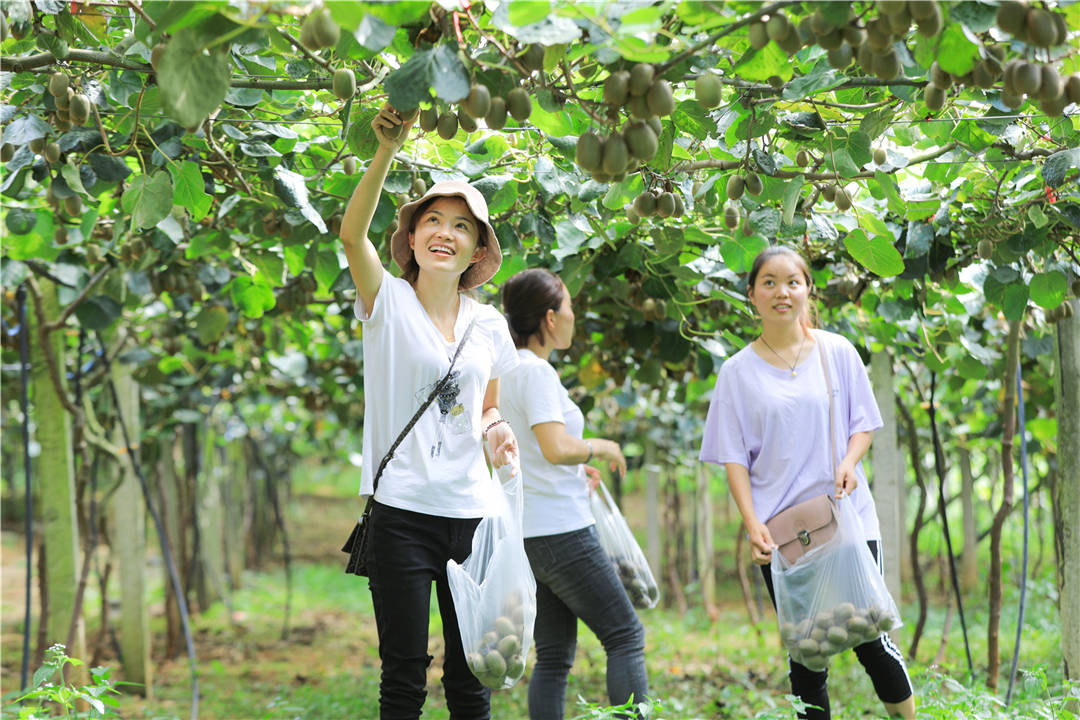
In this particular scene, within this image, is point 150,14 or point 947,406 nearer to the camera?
point 150,14

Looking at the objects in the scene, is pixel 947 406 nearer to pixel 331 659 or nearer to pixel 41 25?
pixel 331 659

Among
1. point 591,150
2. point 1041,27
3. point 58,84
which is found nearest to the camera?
point 1041,27

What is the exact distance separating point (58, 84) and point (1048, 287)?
246cm

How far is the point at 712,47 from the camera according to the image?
1454mm

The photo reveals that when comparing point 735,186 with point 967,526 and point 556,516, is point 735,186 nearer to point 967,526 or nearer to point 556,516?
point 556,516

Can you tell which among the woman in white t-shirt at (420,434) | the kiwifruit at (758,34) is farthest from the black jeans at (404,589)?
the kiwifruit at (758,34)

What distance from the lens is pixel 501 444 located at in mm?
1998

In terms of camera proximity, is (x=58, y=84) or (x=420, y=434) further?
(x=420, y=434)

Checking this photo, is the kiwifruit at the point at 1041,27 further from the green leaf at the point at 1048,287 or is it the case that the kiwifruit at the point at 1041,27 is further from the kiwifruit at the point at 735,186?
the green leaf at the point at 1048,287

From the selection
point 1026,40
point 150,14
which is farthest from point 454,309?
point 1026,40

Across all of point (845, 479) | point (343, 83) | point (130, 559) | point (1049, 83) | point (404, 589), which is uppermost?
point (343, 83)

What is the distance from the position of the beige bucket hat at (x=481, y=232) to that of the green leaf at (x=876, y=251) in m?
0.80

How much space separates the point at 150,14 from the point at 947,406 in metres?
6.44

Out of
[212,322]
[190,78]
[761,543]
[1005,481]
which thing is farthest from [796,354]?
[212,322]
